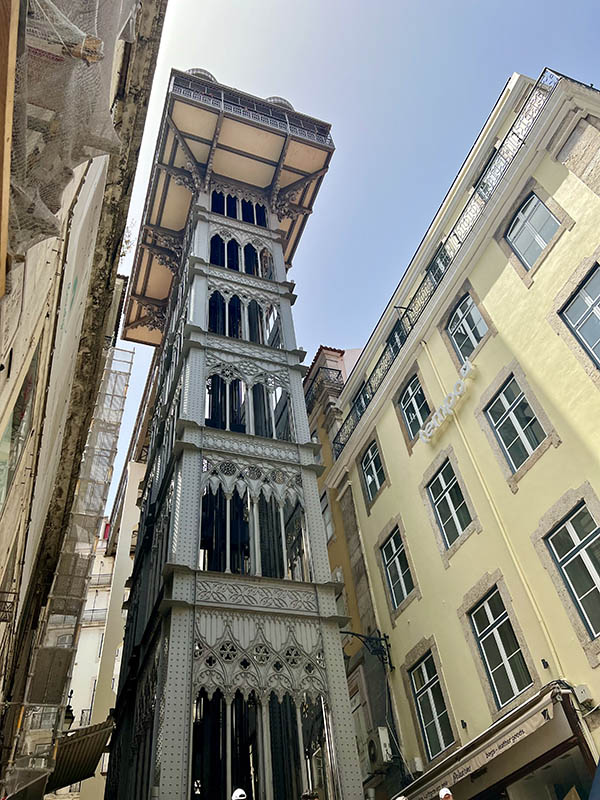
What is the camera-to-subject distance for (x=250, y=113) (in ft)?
74.2

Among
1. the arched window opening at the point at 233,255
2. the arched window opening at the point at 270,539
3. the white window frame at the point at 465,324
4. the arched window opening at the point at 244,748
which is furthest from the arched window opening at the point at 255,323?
the arched window opening at the point at 244,748

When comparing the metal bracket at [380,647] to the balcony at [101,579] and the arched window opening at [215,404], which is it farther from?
the balcony at [101,579]

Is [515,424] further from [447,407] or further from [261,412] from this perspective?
[261,412]

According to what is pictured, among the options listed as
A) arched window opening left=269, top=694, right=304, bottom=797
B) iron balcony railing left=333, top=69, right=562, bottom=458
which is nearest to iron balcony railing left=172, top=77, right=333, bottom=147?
iron balcony railing left=333, top=69, right=562, bottom=458

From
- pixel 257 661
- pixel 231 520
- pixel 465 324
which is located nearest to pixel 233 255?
pixel 465 324

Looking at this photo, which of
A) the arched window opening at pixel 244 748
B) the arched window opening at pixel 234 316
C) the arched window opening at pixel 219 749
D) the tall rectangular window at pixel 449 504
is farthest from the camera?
the arched window opening at pixel 234 316

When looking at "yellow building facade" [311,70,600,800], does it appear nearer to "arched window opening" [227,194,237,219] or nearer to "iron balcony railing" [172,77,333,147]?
"arched window opening" [227,194,237,219]

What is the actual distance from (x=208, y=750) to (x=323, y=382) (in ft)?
42.5

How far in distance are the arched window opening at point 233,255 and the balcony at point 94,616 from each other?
81.5 ft

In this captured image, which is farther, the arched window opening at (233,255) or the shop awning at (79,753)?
the arched window opening at (233,255)

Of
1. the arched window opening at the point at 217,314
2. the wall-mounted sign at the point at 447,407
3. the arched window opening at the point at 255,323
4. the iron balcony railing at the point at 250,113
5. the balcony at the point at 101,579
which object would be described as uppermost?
the iron balcony railing at the point at 250,113

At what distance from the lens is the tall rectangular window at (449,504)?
13086mm

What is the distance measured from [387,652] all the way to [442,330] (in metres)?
8.25

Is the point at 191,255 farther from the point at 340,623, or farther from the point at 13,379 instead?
the point at 13,379
